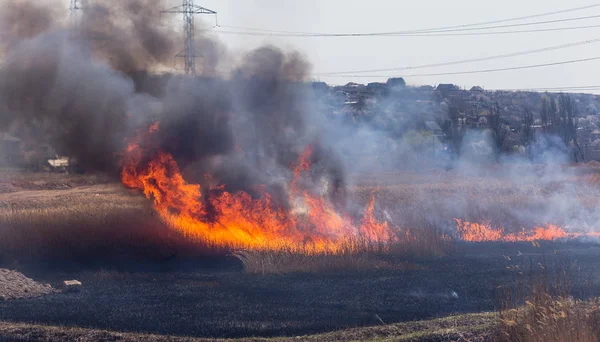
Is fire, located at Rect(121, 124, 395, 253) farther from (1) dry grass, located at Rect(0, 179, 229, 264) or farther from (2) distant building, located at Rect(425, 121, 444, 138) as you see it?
(2) distant building, located at Rect(425, 121, 444, 138)

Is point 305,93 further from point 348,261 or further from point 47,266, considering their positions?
point 47,266

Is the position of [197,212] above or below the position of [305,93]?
below

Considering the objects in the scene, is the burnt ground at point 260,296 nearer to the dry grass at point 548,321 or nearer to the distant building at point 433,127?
the dry grass at point 548,321

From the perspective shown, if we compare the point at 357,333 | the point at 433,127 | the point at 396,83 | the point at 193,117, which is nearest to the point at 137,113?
the point at 193,117

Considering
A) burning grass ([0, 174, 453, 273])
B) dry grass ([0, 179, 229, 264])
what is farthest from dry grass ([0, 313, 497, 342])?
dry grass ([0, 179, 229, 264])

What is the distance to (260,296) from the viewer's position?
56.3 ft

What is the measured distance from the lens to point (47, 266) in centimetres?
A: 2188

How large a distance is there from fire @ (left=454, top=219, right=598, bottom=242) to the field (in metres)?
0.80

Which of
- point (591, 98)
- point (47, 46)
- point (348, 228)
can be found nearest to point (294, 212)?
point (348, 228)

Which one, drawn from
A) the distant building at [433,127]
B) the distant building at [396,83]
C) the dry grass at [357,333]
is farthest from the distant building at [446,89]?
the dry grass at [357,333]

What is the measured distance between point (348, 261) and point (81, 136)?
12.1m

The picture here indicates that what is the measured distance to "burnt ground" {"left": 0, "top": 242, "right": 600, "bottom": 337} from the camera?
47.1 ft

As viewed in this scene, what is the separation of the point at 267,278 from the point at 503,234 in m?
12.9

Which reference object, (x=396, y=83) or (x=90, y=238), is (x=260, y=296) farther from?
(x=396, y=83)
